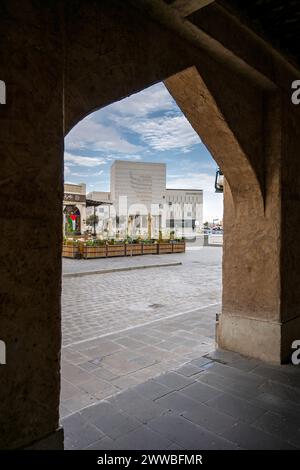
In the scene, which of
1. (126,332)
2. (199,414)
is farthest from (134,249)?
(199,414)

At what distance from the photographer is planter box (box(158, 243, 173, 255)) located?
21298 millimetres

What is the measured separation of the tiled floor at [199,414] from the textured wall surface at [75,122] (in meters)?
0.63

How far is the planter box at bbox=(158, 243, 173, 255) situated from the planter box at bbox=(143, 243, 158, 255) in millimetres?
338

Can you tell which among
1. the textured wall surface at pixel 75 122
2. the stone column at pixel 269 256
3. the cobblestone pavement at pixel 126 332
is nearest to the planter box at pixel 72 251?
the cobblestone pavement at pixel 126 332

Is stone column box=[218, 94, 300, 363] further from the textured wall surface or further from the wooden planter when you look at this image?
the wooden planter

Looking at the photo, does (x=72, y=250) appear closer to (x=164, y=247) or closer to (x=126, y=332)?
(x=164, y=247)

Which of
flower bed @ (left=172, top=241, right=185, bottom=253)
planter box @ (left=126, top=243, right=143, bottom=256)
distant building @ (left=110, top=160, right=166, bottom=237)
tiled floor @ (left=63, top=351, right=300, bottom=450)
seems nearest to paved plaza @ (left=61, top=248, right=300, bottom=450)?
tiled floor @ (left=63, top=351, right=300, bottom=450)

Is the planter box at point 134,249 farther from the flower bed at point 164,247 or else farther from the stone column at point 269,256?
the stone column at point 269,256

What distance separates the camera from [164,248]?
21578mm

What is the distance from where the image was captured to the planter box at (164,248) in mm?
21298

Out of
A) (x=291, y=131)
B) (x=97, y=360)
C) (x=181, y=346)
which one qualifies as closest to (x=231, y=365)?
(x=181, y=346)

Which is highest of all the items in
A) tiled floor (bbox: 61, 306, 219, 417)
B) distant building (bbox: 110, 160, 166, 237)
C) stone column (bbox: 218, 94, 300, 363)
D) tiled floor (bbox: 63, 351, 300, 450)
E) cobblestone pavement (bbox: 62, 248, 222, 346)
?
distant building (bbox: 110, 160, 166, 237)

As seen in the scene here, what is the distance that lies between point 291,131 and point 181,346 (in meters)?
3.39

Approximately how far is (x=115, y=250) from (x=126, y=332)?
1338 cm
